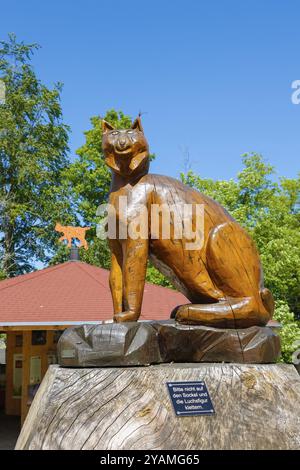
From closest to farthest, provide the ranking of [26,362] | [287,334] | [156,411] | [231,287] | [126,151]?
[156,411] < [231,287] < [126,151] < [26,362] < [287,334]

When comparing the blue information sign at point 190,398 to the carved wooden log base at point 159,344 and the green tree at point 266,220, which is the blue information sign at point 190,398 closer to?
the carved wooden log base at point 159,344

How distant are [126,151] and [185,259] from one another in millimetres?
893

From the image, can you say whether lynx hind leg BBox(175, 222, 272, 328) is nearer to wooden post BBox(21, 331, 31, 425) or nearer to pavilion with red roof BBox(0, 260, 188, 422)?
pavilion with red roof BBox(0, 260, 188, 422)

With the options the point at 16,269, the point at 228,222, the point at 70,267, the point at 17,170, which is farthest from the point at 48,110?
the point at 228,222

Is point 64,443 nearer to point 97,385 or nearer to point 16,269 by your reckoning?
point 97,385

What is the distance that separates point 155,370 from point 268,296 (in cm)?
107

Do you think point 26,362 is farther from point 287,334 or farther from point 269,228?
point 269,228

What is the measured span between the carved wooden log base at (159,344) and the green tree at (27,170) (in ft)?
56.5

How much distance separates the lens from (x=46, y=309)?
31.1ft

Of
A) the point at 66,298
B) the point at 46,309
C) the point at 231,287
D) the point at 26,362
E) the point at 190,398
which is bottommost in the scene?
the point at 26,362

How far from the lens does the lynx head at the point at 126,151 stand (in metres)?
3.79

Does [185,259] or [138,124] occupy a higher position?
[138,124]

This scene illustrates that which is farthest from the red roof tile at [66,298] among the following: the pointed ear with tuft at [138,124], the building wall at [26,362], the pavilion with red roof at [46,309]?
the pointed ear with tuft at [138,124]

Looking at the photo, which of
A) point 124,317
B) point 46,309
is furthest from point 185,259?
point 46,309
